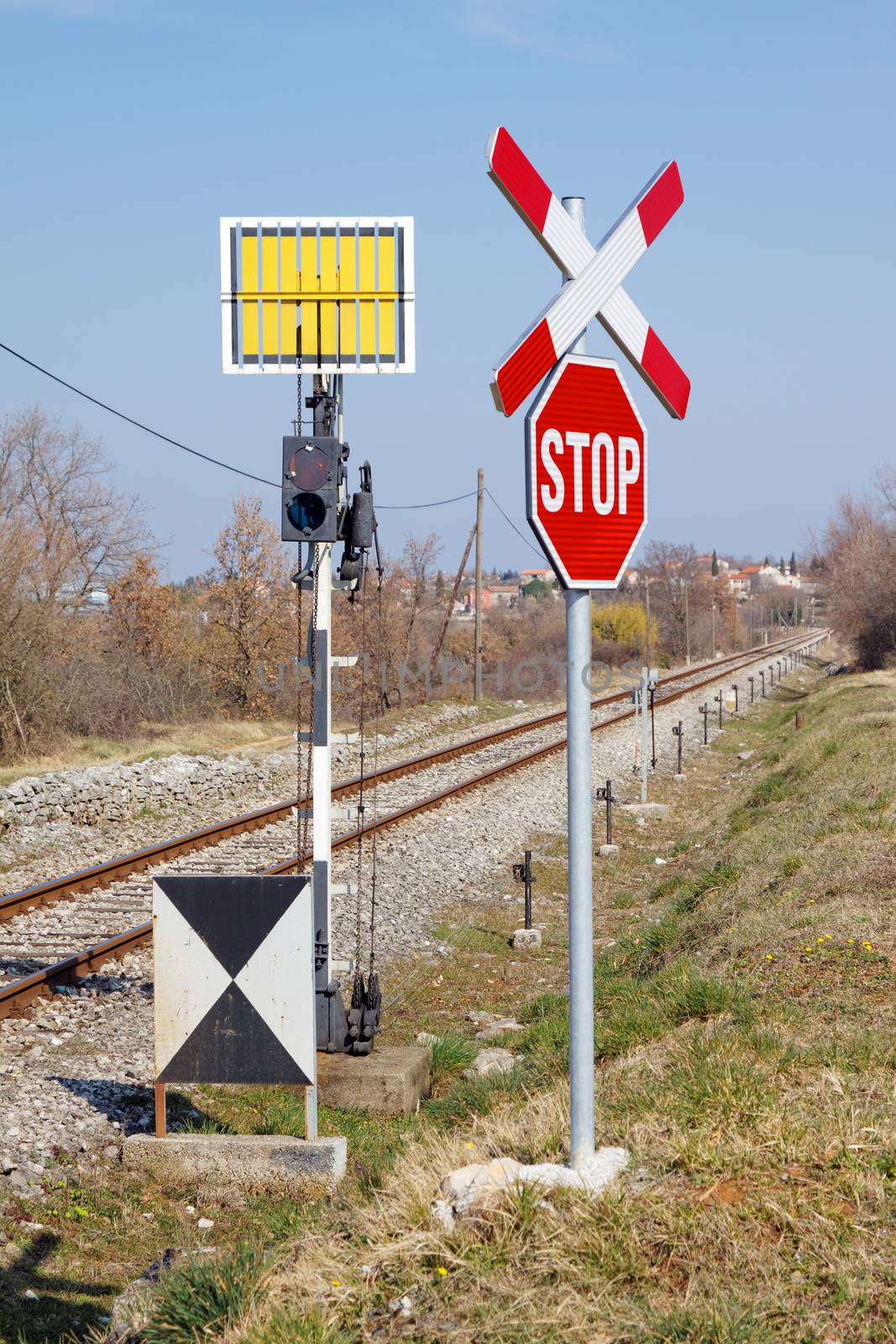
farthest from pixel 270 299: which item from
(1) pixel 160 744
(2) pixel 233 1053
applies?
(1) pixel 160 744

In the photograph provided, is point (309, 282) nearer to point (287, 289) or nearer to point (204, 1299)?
point (287, 289)

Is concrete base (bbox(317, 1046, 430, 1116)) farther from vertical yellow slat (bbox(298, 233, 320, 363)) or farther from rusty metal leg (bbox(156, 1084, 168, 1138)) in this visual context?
vertical yellow slat (bbox(298, 233, 320, 363))

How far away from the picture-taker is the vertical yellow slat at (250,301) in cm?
788

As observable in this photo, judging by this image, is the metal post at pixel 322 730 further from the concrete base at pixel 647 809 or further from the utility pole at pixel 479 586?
the utility pole at pixel 479 586

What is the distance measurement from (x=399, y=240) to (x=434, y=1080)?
5157 mm

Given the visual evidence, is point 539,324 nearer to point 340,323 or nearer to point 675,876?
point 340,323

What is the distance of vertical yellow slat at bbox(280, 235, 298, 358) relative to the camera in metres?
7.90

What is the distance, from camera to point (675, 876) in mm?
Result: 14156

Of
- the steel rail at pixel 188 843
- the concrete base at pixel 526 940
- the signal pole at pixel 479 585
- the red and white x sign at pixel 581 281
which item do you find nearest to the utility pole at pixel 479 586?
the signal pole at pixel 479 585

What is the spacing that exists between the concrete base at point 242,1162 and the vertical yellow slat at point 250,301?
456 centimetres

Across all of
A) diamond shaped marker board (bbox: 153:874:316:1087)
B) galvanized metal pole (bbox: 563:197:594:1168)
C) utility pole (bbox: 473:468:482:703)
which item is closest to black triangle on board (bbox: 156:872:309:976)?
diamond shaped marker board (bbox: 153:874:316:1087)

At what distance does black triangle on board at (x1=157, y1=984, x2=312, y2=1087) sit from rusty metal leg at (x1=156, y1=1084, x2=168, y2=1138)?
0.28 feet

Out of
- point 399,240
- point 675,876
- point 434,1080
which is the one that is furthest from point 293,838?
point 399,240

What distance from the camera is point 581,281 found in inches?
145
